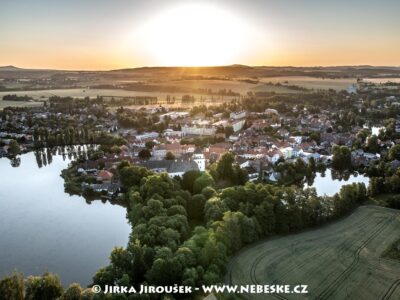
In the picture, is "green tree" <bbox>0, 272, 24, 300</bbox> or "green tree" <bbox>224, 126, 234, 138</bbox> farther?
"green tree" <bbox>224, 126, 234, 138</bbox>

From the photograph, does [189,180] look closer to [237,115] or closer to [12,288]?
[12,288]

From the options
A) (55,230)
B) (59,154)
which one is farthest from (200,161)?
(59,154)

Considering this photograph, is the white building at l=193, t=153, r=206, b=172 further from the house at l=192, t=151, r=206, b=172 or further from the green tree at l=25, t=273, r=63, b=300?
the green tree at l=25, t=273, r=63, b=300

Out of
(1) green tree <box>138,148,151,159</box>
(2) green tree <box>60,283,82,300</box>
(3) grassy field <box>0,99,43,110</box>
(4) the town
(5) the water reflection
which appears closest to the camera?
(2) green tree <box>60,283,82,300</box>

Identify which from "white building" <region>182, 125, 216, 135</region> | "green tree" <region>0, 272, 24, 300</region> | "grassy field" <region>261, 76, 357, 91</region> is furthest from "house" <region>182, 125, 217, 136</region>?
"grassy field" <region>261, 76, 357, 91</region>

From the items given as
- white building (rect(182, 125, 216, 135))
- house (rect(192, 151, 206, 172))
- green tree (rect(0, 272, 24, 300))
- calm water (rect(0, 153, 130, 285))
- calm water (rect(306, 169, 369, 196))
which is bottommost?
calm water (rect(306, 169, 369, 196))

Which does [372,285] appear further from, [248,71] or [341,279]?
[248,71]
